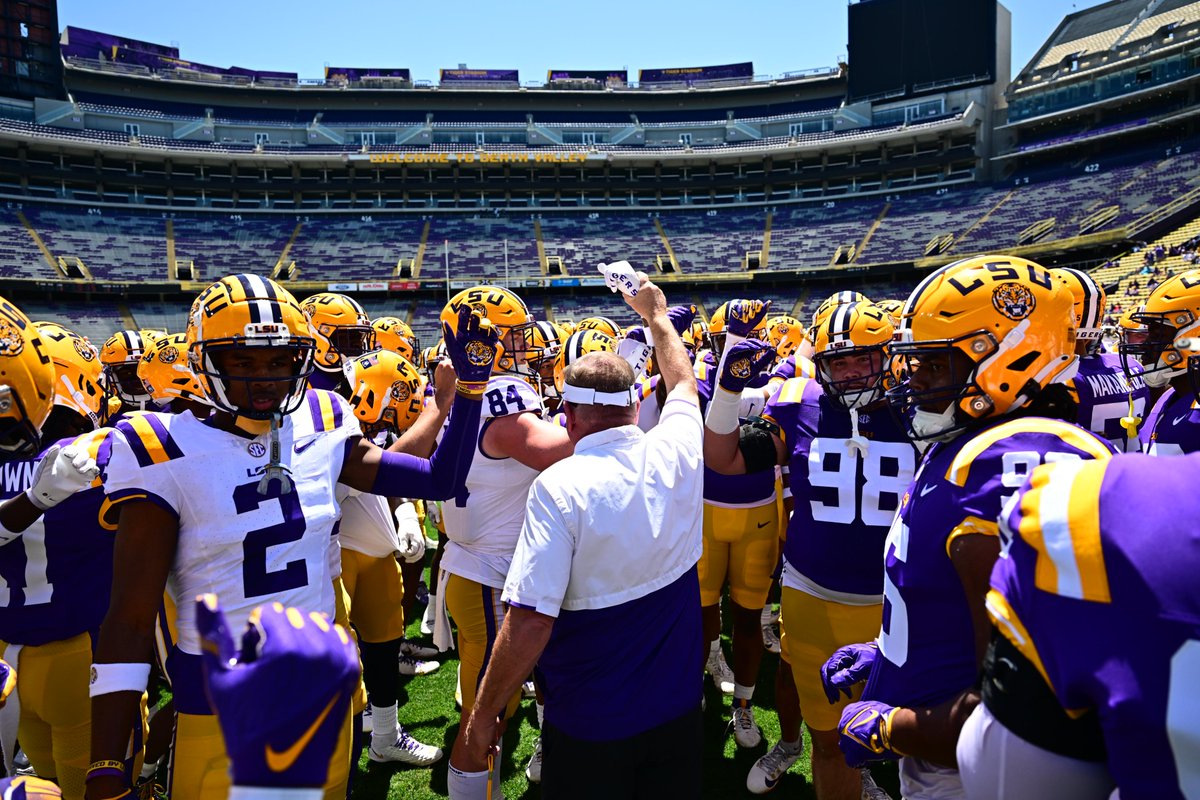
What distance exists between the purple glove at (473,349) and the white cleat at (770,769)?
9.51 ft

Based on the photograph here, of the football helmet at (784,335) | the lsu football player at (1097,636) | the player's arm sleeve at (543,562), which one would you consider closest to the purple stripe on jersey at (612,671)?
the player's arm sleeve at (543,562)

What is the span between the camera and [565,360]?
5.93m

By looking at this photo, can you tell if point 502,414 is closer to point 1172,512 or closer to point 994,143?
point 1172,512

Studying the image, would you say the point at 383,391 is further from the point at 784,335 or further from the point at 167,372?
the point at 784,335

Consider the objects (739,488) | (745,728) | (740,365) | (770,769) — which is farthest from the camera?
(739,488)

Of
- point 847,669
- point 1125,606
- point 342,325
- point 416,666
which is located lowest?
point 416,666

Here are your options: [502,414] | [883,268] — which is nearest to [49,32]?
[883,268]

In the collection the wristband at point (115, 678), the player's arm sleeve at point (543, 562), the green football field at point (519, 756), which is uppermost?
the player's arm sleeve at point (543, 562)

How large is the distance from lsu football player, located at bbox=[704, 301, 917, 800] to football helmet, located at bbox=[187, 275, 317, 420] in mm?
1884

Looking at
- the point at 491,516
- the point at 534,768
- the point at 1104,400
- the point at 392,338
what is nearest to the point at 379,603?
the point at 491,516

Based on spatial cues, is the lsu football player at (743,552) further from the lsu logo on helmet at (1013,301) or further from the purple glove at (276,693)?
the purple glove at (276,693)

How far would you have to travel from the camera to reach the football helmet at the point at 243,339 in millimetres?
2221

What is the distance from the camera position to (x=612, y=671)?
86.5 inches

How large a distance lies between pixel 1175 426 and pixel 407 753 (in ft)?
16.2
